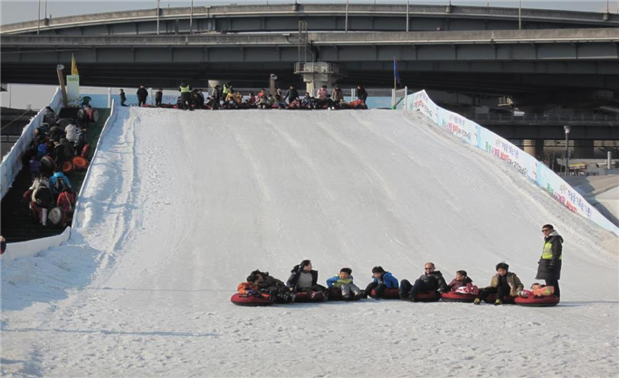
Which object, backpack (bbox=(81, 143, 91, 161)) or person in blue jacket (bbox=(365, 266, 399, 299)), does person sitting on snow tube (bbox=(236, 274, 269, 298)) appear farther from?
backpack (bbox=(81, 143, 91, 161))

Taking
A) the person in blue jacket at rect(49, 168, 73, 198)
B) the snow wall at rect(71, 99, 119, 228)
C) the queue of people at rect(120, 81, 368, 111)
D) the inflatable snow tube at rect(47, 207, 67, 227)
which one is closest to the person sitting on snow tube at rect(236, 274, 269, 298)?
the inflatable snow tube at rect(47, 207, 67, 227)

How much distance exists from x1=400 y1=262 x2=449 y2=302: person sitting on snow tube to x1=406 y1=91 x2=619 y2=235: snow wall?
973cm

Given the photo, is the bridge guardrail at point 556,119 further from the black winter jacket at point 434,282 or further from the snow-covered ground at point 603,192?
the black winter jacket at point 434,282

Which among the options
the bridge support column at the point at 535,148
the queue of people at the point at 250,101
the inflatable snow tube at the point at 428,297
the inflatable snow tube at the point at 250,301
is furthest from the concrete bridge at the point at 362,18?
the inflatable snow tube at the point at 250,301

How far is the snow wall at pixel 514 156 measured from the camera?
2531 cm

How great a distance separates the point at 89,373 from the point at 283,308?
4.96 meters

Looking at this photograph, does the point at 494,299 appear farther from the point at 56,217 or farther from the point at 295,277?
the point at 56,217

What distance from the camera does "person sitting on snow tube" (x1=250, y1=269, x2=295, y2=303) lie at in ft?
48.7

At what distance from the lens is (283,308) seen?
14.6 meters

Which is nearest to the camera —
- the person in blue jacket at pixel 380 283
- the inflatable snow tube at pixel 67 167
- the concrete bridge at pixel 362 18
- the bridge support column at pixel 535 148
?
the person in blue jacket at pixel 380 283

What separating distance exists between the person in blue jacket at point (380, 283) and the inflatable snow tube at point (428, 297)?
575 mm

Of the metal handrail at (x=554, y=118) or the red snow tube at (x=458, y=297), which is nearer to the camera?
the red snow tube at (x=458, y=297)

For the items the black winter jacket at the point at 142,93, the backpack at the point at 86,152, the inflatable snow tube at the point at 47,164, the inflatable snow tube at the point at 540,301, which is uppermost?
the black winter jacket at the point at 142,93

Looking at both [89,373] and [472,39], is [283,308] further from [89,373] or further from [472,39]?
[472,39]
